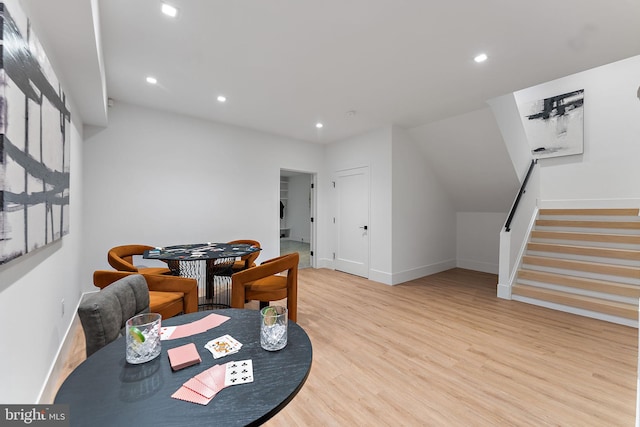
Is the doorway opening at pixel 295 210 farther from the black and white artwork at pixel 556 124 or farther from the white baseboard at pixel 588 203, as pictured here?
the white baseboard at pixel 588 203

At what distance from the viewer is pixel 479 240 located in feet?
19.2

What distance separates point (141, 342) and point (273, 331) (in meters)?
0.50

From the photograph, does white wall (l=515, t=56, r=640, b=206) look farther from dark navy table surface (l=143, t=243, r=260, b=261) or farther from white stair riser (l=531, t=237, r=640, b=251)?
dark navy table surface (l=143, t=243, r=260, b=261)

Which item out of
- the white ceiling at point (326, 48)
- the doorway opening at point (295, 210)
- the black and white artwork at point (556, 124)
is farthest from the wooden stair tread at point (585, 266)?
the doorway opening at point (295, 210)

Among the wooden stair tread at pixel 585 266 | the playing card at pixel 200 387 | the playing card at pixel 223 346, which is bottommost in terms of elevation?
the wooden stair tread at pixel 585 266

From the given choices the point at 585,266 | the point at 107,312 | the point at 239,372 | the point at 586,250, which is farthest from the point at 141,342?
the point at 586,250

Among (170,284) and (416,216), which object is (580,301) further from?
(170,284)

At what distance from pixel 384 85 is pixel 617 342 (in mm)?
3649

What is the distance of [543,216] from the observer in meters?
5.02

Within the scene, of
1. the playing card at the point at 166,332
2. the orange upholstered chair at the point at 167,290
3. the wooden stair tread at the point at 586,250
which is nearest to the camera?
the playing card at the point at 166,332

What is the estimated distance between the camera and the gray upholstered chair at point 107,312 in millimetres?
1312

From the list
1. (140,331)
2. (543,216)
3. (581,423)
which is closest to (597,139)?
(543,216)

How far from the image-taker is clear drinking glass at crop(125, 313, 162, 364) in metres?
1.03

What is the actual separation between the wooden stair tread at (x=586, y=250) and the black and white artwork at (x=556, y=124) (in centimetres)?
213
